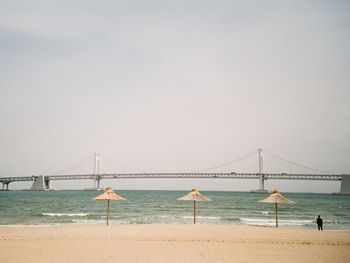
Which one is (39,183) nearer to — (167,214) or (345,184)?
(167,214)

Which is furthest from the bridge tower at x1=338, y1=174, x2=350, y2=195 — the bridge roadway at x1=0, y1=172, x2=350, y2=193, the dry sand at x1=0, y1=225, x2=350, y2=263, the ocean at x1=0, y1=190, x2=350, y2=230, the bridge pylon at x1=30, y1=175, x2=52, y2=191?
the bridge pylon at x1=30, y1=175, x2=52, y2=191

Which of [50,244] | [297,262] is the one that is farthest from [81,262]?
[297,262]

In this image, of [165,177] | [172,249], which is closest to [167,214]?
[172,249]

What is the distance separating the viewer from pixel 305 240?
11617mm

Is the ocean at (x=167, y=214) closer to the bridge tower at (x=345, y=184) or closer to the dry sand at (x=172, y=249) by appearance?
the dry sand at (x=172, y=249)

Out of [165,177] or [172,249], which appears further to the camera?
[165,177]

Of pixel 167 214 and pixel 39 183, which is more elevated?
pixel 167 214

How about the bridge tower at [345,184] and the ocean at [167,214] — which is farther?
the bridge tower at [345,184]

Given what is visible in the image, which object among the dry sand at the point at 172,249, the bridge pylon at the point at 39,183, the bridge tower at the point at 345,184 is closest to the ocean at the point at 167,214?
the dry sand at the point at 172,249

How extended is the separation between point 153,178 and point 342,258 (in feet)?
270

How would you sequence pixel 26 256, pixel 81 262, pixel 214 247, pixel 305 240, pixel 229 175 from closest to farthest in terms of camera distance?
1. pixel 81 262
2. pixel 26 256
3. pixel 214 247
4. pixel 305 240
5. pixel 229 175

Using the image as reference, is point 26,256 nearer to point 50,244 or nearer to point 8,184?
point 50,244

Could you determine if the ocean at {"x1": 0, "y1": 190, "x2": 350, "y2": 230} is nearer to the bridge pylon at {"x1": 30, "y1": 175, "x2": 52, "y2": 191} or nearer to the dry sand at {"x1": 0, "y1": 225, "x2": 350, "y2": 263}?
the dry sand at {"x1": 0, "y1": 225, "x2": 350, "y2": 263}

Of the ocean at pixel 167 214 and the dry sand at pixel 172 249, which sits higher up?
the dry sand at pixel 172 249
